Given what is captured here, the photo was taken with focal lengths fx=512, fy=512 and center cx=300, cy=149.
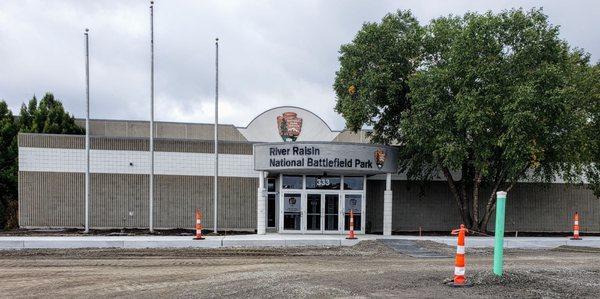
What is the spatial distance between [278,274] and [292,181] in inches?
473

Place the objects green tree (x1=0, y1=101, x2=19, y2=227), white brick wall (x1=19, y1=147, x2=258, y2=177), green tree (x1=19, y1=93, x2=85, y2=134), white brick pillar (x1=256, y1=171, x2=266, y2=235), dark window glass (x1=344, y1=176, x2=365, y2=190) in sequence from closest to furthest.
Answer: white brick pillar (x1=256, y1=171, x2=266, y2=235), dark window glass (x1=344, y1=176, x2=365, y2=190), white brick wall (x1=19, y1=147, x2=258, y2=177), green tree (x1=0, y1=101, x2=19, y2=227), green tree (x1=19, y1=93, x2=85, y2=134)

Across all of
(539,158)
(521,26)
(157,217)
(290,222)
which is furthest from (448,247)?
(157,217)

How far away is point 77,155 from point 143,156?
299cm

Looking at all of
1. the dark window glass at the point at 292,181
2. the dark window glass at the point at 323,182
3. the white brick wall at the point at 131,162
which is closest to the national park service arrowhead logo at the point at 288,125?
the white brick wall at the point at 131,162

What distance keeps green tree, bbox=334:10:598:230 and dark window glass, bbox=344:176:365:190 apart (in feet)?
7.41

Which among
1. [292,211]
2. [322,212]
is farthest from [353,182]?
[292,211]

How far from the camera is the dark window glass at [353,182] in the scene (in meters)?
22.4

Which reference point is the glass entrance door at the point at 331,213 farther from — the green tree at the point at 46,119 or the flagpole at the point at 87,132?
the green tree at the point at 46,119

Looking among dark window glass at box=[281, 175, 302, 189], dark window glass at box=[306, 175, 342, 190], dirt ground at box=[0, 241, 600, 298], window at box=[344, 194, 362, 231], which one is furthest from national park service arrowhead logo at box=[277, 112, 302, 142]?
dirt ground at box=[0, 241, 600, 298]

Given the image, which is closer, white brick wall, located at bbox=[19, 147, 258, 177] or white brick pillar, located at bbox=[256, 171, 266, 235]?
white brick pillar, located at bbox=[256, 171, 266, 235]

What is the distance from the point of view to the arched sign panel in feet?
69.0

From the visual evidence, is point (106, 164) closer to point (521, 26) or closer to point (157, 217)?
point (157, 217)

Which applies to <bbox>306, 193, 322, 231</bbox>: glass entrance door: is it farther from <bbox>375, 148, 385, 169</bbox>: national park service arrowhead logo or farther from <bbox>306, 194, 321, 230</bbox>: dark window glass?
<bbox>375, 148, 385, 169</bbox>: national park service arrowhead logo

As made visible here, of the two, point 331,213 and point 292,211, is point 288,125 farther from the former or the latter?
point 331,213
